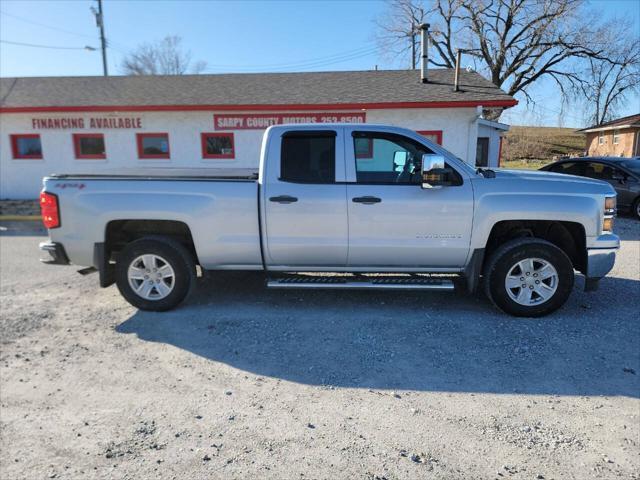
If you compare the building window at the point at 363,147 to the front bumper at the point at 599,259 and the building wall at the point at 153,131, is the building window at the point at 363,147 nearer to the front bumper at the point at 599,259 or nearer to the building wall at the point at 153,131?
the front bumper at the point at 599,259

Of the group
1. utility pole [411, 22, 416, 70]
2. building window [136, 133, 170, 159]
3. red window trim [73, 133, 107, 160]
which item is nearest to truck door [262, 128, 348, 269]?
building window [136, 133, 170, 159]

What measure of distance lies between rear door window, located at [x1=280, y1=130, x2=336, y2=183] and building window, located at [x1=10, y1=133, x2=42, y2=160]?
1297 cm

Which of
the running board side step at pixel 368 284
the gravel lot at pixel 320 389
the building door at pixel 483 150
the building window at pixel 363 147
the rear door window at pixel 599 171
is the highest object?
the building door at pixel 483 150

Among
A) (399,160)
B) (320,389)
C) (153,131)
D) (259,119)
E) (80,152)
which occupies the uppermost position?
(259,119)

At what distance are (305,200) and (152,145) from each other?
10.9 metres

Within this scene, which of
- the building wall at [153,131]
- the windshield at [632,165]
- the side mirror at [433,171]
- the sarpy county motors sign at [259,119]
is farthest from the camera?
the sarpy county motors sign at [259,119]

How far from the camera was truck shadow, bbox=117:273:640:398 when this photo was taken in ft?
11.5

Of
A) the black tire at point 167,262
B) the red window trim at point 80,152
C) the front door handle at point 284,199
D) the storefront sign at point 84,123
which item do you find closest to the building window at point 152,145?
the storefront sign at point 84,123

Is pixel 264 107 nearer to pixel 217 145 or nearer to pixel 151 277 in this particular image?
pixel 217 145

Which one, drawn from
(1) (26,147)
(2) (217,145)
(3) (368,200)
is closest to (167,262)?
(3) (368,200)

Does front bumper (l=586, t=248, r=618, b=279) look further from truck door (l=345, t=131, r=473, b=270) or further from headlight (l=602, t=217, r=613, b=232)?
truck door (l=345, t=131, r=473, b=270)

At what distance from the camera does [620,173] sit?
39.0ft

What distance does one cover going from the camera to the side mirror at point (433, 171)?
167 inches

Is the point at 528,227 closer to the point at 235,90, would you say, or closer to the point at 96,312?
the point at 96,312
